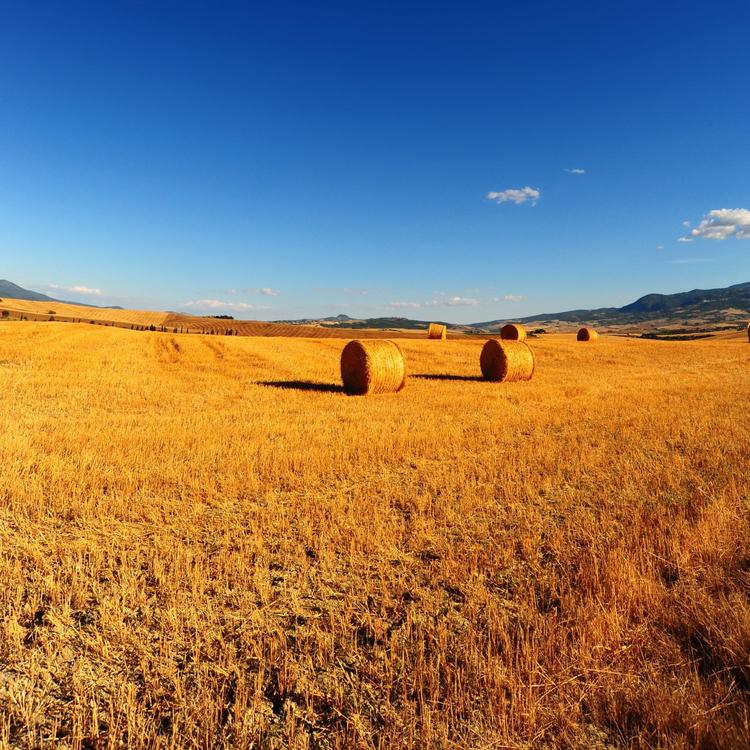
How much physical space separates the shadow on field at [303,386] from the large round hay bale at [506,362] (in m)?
7.33

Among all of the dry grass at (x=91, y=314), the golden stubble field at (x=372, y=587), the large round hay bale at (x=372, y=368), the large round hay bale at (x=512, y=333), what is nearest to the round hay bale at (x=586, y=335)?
the large round hay bale at (x=512, y=333)

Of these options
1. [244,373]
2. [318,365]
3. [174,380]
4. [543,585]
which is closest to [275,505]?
[543,585]

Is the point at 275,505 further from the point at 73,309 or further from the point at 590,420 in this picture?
the point at 73,309

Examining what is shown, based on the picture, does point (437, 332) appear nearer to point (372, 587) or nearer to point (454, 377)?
point (454, 377)

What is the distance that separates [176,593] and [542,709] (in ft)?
10.3

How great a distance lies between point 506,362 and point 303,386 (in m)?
9.14

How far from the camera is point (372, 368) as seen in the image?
54.6ft

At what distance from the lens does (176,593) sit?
13.6ft

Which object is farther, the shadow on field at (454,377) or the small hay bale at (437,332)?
the small hay bale at (437,332)

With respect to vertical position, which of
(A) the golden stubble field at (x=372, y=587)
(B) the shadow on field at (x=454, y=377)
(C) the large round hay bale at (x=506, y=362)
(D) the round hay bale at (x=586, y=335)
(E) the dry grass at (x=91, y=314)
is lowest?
(A) the golden stubble field at (x=372, y=587)

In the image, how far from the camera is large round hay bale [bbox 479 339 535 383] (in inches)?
810

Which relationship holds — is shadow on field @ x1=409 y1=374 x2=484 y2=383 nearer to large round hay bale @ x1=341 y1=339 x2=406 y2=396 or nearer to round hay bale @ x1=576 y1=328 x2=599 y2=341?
large round hay bale @ x1=341 y1=339 x2=406 y2=396

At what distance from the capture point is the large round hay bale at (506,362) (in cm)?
2056

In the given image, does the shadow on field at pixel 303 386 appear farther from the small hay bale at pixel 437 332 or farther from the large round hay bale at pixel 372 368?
the small hay bale at pixel 437 332
